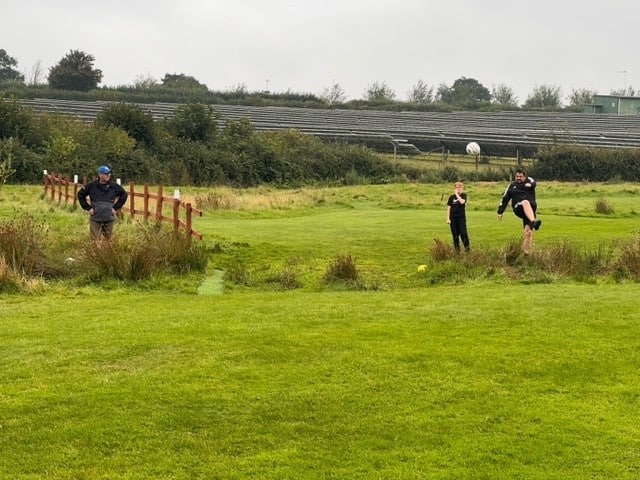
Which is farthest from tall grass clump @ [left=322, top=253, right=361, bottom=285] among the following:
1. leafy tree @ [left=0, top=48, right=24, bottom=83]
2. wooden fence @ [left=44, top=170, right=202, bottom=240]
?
leafy tree @ [left=0, top=48, right=24, bottom=83]

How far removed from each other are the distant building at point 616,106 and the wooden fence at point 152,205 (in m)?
74.2

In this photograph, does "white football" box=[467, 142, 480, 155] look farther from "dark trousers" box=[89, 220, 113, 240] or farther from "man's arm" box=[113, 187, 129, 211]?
"dark trousers" box=[89, 220, 113, 240]

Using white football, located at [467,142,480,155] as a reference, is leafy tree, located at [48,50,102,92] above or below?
above

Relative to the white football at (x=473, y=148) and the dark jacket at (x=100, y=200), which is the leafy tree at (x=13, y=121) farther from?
the dark jacket at (x=100, y=200)

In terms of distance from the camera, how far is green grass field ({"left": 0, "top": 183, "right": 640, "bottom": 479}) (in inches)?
206

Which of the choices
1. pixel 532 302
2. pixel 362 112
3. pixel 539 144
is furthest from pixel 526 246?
pixel 362 112

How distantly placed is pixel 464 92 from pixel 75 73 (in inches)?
2553

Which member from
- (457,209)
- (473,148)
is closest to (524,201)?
(457,209)

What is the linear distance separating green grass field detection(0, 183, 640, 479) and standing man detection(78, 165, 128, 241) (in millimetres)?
2307

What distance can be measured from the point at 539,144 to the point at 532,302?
46609mm

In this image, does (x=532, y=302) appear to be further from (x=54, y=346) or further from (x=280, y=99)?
(x=280, y=99)

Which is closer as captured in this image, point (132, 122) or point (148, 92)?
point (132, 122)

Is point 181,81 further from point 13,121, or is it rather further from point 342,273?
point 342,273

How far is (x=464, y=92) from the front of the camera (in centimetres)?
12281
